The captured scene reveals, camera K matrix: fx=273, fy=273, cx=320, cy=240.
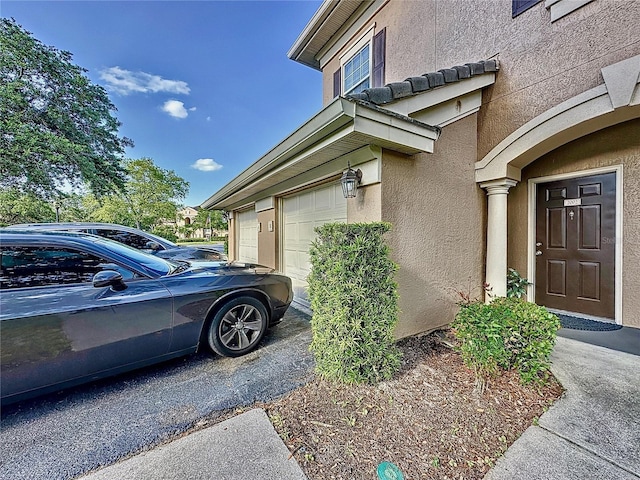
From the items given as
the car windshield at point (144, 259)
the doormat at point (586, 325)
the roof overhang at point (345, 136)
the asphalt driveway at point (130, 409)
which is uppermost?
the roof overhang at point (345, 136)

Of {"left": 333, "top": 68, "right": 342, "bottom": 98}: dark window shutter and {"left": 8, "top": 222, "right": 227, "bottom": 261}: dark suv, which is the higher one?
{"left": 333, "top": 68, "right": 342, "bottom": 98}: dark window shutter

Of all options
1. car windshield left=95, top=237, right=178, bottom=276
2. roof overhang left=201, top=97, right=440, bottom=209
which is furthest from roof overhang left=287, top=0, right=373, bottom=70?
car windshield left=95, top=237, right=178, bottom=276

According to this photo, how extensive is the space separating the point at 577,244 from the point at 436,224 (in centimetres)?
219

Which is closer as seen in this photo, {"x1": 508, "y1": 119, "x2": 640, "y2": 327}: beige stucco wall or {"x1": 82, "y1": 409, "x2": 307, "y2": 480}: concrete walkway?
{"x1": 82, "y1": 409, "x2": 307, "y2": 480}: concrete walkway

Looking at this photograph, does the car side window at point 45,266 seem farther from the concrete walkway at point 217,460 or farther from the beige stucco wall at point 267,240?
the beige stucco wall at point 267,240

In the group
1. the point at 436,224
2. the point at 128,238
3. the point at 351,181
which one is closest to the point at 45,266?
the point at 351,181

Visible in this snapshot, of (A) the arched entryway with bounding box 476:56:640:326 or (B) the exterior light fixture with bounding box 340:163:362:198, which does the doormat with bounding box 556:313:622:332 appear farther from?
(B) the exterior light fixture with bounding box 340:163:362:198

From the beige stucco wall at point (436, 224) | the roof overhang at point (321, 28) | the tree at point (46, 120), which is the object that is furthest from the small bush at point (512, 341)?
the tree at point (46, 120)

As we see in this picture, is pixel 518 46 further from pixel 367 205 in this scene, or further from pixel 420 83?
pixel 367 205

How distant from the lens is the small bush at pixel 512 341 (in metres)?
2.31

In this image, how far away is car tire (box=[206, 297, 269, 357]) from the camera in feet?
9.73

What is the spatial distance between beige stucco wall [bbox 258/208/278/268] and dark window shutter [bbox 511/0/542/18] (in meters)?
5.00

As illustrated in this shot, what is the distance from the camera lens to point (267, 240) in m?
6.44

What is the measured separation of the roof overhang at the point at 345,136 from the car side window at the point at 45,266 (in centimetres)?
239
